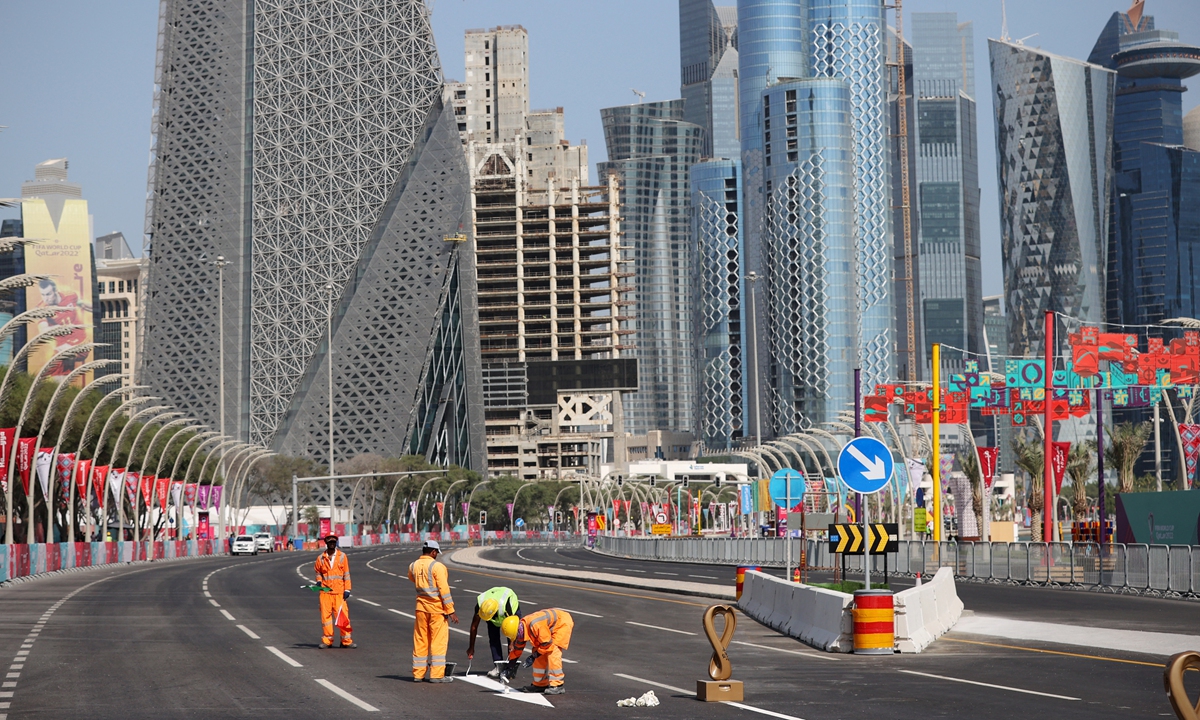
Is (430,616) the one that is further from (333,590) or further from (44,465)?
(44,465)

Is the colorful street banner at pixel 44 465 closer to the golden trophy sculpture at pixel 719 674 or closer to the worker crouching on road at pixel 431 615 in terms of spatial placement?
the worker crouching on road at pixel 431 615

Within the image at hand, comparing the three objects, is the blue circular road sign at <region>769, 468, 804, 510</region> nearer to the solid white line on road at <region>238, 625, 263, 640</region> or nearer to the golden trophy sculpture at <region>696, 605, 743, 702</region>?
the solid white line on road at <region>238, 625, 263, 640</region>

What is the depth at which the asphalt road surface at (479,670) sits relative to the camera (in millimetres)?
14469

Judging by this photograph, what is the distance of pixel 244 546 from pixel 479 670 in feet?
239

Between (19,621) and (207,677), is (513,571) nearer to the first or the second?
(19,621)

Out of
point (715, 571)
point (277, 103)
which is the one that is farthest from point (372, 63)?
point (715, 571)

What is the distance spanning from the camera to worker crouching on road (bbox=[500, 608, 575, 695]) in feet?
51.2

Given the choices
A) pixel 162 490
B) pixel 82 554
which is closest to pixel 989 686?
pixel 82 554

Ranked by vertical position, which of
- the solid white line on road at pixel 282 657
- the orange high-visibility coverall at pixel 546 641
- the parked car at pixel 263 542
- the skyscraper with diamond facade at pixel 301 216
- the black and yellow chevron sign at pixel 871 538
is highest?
the skyscraper with diamond facade at pixel 301 216

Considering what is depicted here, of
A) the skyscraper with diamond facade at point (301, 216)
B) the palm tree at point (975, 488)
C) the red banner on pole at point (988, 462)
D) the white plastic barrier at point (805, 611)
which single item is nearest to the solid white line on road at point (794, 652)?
the white plastic barrier at point (805, 611)

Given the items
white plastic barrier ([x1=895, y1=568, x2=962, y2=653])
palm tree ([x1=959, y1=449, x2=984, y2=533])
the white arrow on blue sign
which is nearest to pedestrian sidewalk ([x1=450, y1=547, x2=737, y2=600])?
white plastic barrier ([x1=895, y1=568, x2=962, y2=653])

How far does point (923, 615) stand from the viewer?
22.7 meters

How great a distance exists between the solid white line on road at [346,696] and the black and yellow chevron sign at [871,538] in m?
9.12

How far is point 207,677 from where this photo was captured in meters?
17.4
